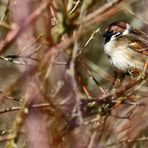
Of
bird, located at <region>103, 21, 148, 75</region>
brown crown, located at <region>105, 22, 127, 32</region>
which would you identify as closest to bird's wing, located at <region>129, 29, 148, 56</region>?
bird, located at <region>103, 21, 148, 75</region>

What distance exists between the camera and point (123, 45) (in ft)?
14.2

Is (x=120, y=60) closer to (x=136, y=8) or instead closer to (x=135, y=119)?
(x=136, y=8)

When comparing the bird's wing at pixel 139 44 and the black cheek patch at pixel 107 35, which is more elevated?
the black cheek patch at pixel 107 35

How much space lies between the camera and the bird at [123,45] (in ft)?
13.8

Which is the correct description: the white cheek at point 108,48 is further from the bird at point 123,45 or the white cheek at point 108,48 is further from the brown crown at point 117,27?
the brown crown at point 117,27

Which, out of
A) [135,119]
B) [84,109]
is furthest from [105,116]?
[84,109]

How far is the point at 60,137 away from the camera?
1577 mm

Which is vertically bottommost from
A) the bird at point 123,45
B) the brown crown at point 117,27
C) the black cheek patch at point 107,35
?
the bird at point 123,45

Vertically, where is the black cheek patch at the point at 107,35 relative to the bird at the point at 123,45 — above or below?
above

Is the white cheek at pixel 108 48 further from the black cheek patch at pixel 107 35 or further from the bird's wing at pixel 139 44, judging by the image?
the bird's wing at pixel 139 44

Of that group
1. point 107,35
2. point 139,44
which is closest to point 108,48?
point 107,35

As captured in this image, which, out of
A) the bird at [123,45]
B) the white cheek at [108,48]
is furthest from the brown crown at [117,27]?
the white cheek at [108,48]

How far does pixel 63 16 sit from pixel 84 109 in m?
0.46

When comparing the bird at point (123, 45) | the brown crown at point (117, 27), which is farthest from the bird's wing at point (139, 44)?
the brown crown at point (117, 27)
